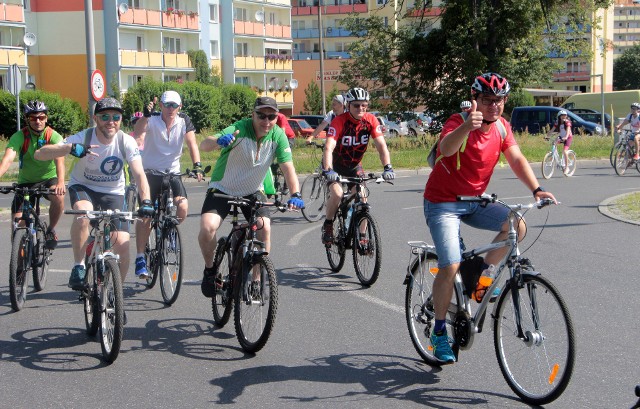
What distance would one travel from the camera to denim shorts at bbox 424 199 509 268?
5773 millimetres

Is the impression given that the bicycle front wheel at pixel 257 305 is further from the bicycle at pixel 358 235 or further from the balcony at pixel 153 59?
the balcony at pixel 153 59

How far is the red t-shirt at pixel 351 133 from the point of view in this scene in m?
9.88

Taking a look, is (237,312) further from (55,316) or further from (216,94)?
(216,94)

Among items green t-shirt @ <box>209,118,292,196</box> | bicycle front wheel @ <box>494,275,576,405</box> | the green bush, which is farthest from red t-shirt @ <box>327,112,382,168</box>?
the green bush

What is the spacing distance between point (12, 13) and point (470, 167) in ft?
203

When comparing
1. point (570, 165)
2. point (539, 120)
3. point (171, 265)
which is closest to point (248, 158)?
point (171, 265)

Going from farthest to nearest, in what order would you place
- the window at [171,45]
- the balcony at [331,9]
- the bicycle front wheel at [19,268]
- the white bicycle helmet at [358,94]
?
1. the balcony at [331,9]
2. the window at [171,45]
3. the white bicycle helmet at [358,94]
4. the bicycle front wheel at [19,268]

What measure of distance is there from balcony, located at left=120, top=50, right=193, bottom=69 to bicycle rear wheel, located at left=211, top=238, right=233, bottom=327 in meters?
62.0

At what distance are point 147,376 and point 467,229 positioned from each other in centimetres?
787

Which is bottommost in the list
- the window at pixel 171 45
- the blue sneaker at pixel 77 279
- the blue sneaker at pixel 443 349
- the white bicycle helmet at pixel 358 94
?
the blue sneaker at pixel 443 349

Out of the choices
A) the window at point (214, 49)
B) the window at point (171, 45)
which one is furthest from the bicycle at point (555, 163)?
the window at point (214, 49)

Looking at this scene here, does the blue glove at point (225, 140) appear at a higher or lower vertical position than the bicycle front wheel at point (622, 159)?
higher

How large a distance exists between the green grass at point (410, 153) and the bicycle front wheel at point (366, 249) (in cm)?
1392

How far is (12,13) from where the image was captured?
62562 mm
